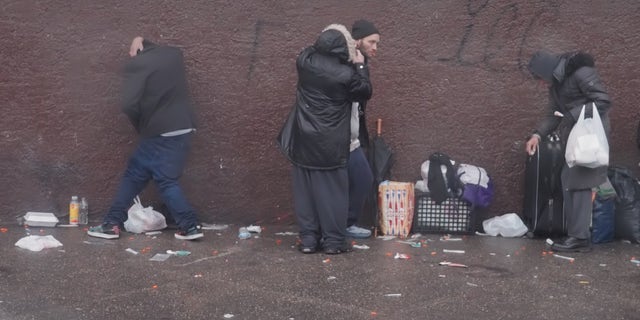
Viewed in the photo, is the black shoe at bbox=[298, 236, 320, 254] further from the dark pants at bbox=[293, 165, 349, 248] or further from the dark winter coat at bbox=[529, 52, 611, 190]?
the dark winter coat at bbox=[529, 52, 611, 190]

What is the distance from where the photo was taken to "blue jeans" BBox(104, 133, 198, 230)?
23.2 feet

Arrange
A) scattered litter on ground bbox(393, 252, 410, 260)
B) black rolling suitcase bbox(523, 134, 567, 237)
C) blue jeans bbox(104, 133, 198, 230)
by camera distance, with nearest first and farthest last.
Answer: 1. scattered litter on ground bbox(393, 252, 410, 260)
2. blue jeans bbox(104, 133, 198, 230)
3. black rolling suitcase bbox(523, 134, 567, 237)

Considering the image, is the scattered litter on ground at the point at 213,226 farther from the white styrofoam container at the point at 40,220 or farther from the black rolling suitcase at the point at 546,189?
the black rolling suitcase at the point at 546,189

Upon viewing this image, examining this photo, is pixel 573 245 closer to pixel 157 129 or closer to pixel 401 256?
pixel 401 256

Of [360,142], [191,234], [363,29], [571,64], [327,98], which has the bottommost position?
[191,234]

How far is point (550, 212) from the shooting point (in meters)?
7.33

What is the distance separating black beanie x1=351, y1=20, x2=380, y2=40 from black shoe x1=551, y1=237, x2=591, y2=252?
7.14ft

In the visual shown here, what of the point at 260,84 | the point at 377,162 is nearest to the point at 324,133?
the point at 377,162

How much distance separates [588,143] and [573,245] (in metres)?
0.84

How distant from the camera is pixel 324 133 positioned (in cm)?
654

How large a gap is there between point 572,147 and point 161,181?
3143 millimetres

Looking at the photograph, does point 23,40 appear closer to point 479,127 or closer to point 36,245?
point 36,245

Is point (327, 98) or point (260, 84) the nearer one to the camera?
point (327, 98)

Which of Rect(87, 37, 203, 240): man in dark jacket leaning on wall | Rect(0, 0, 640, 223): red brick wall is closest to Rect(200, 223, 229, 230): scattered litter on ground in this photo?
Rect(0, 0, 640, 223): red brick wall
